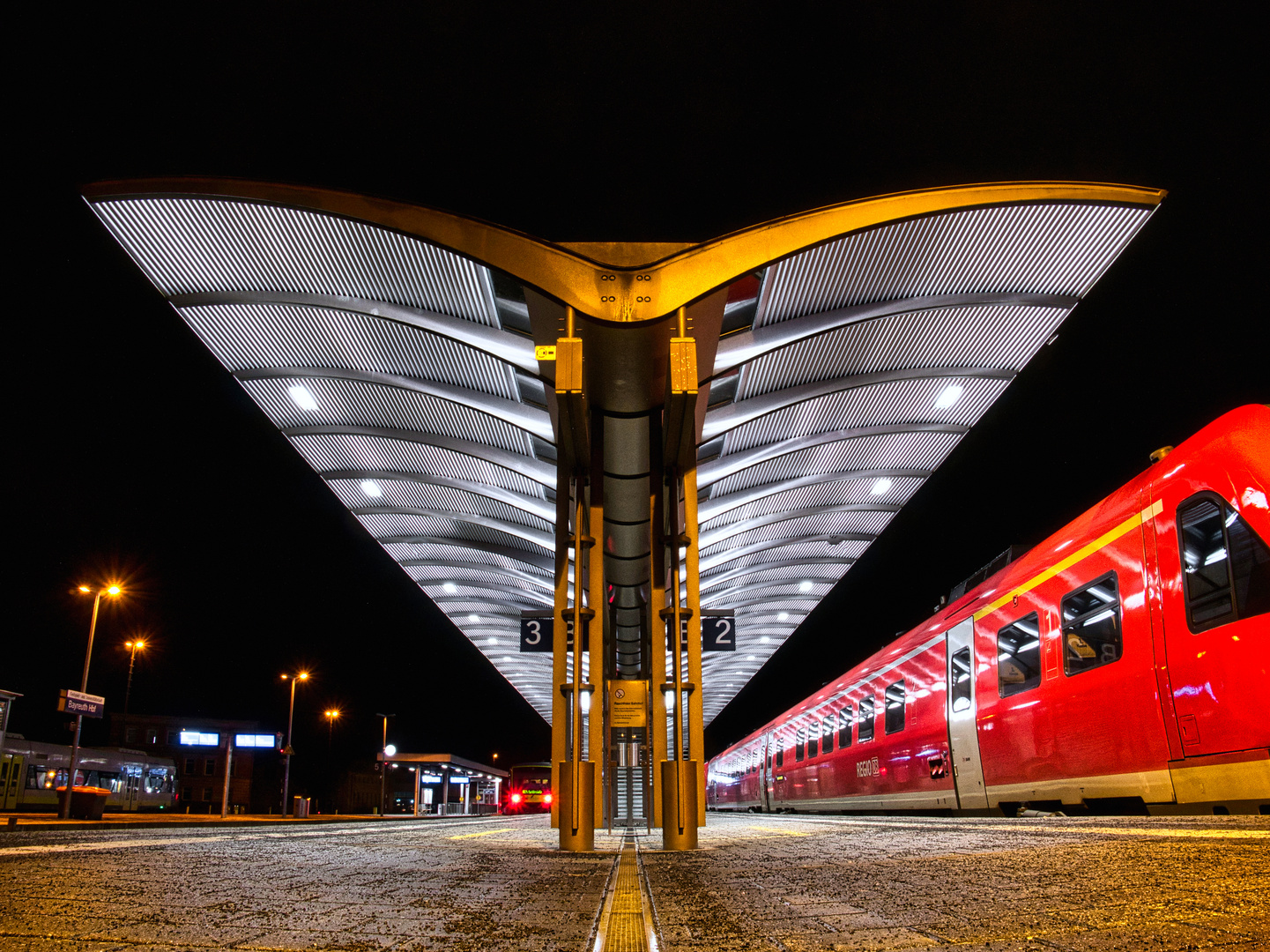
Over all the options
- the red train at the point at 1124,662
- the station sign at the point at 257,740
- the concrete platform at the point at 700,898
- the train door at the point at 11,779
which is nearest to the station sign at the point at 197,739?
the station sign at the point at 257,740

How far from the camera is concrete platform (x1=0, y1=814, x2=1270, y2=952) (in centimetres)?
205

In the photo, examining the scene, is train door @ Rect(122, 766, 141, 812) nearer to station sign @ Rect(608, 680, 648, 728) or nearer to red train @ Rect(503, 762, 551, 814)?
red train @ Rect(503, 762, 551, 814)

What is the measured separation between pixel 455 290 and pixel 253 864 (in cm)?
575

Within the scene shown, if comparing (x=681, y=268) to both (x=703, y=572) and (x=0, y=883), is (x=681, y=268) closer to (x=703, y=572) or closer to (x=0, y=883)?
(x=0, y=883)

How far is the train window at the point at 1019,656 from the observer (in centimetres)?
955

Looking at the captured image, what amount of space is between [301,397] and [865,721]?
11087mm

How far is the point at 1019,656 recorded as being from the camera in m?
9.92

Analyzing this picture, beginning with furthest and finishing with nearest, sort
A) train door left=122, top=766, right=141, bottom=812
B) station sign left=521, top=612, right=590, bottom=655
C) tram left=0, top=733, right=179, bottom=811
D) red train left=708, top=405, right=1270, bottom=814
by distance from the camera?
train door left=122, top=766, right=141, bottom=812
tram left=0, top=733, right=179, bottom=811
station sign left=521, top=612, right=590, bottom=655
red train left=708, top=405, right=1270, bottom=814

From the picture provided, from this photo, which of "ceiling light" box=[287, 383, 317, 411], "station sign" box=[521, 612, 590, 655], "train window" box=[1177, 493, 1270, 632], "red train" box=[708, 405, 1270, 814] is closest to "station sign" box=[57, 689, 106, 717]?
"station sign" box=[521, 612, 590, 655]

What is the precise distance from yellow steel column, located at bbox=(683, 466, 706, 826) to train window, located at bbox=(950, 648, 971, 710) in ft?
16.2

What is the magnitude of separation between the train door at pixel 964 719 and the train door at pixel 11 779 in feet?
108

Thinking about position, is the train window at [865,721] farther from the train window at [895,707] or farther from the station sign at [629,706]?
the station sign at [629,706]

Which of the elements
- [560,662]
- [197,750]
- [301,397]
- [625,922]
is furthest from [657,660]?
[197,750]

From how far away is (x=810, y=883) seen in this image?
128 inches
